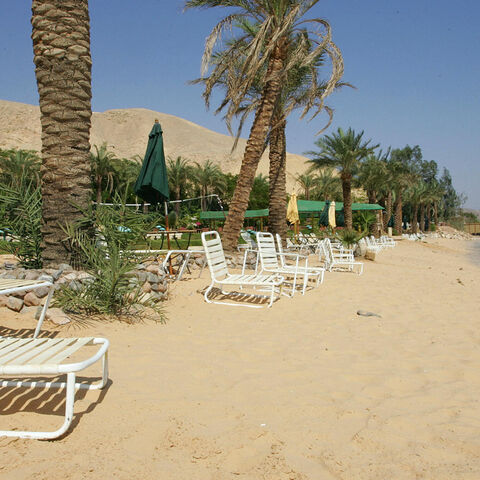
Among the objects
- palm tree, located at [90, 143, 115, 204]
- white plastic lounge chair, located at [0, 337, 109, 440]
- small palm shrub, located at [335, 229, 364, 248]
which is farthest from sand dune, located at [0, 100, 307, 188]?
white plastic lounge chair, located at [0, 337, 109, 440]

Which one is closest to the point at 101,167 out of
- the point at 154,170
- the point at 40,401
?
the point at 154,170

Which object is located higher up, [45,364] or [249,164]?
[249,164]

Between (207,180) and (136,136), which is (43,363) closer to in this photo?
(207,180)

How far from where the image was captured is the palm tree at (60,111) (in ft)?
16.0

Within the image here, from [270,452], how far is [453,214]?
84.3 metres

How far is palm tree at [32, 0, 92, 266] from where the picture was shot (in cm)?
487

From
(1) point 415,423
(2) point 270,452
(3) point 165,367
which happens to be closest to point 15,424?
(3) point 165,367

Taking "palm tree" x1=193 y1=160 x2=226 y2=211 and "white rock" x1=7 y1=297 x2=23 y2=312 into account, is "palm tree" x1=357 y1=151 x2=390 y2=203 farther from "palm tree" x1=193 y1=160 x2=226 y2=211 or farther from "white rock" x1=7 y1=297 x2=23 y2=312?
"white rock" x1=7 y1=297 x2=23 y2=312

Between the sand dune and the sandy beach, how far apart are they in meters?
71.2

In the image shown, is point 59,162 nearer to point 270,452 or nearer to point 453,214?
point 270,452

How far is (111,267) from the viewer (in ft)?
13.4

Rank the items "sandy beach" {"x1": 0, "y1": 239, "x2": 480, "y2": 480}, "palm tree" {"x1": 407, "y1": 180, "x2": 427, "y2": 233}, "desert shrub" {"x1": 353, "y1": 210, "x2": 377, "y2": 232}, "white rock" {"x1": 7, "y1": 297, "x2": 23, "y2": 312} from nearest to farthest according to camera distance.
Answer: "sandy beach" {"x1": 0, "y1": 239, "x2": 480, "y2": 480} < "white rock" {"x1": 7, "y1": 297, "x2": 23, "y2": 312} < "desert shrub" {"x1": 353, "y1": 210, "x2": 377, "y2": 232} < "palm tree" {"x1": 407, "y1": 180, "x2": 427, "y2": 233}

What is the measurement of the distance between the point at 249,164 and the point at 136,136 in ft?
351

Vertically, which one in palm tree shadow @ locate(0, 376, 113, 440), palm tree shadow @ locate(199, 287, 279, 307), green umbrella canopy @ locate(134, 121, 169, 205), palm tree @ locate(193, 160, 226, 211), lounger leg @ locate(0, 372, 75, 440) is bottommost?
palm tree shadow @ locate(199, 287, 279, 307)
